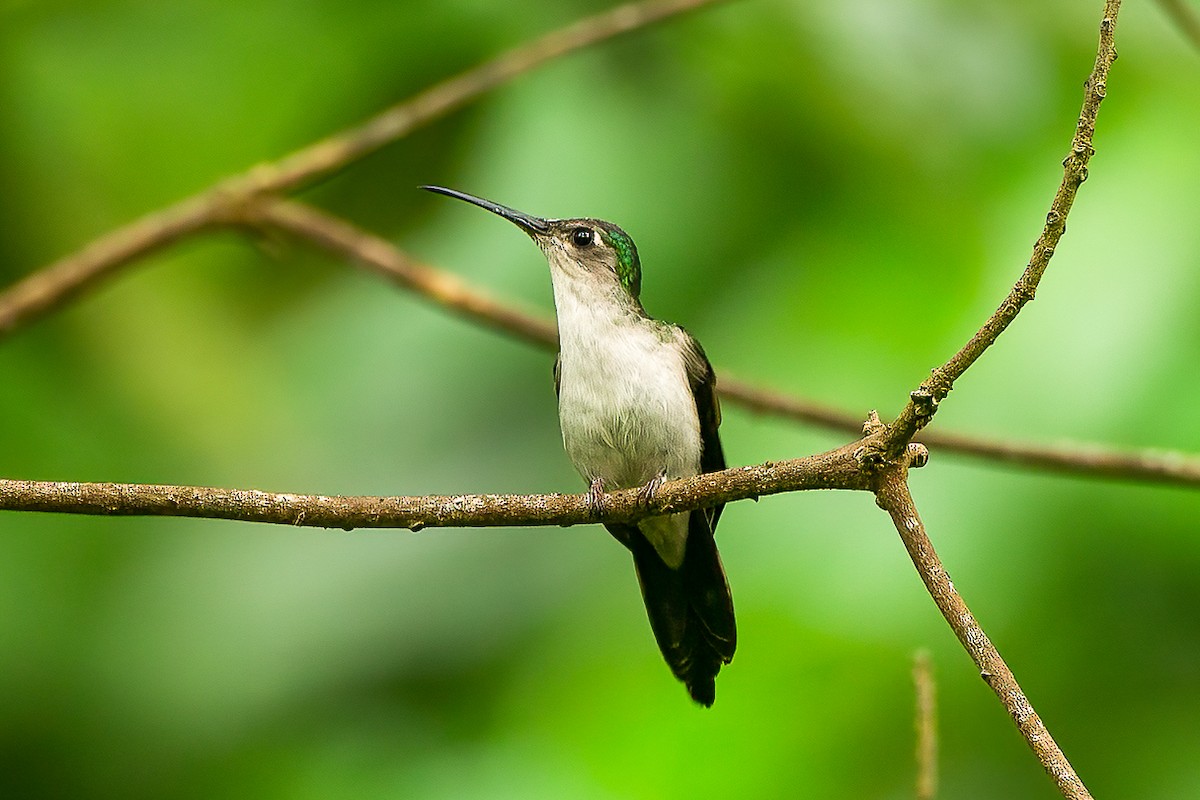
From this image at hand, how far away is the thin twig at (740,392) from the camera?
8.12ft

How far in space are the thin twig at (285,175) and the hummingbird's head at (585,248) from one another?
755mm

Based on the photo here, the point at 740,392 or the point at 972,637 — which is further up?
the point at 740,392

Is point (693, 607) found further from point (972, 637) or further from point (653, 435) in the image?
point (972, 637)

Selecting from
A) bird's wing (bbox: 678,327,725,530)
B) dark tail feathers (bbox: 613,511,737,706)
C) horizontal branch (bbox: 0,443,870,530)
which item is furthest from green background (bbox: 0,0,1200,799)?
horizontal branch (bbox: 0,443,870,530)

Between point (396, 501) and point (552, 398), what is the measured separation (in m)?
2.52

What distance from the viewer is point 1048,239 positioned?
50.7 inches

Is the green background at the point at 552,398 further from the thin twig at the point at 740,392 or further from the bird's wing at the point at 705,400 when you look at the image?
the bird's wing at the point at 705,400

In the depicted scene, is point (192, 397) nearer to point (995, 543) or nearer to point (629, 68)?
point (629, 68)

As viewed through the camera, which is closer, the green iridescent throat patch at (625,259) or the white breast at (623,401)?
the white breast at (623,401)

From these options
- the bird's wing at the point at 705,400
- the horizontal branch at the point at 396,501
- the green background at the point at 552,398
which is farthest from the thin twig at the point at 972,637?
the green background at the point at 552,398

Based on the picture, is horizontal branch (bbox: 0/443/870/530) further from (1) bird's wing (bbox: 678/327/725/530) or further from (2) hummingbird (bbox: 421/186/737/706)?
(1) bird's wing (bbox: 678/327/725/530)

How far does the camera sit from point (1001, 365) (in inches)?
146

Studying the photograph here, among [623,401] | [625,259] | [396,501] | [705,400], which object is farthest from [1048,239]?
[625,259]

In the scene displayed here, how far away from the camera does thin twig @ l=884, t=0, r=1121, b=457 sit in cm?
127
